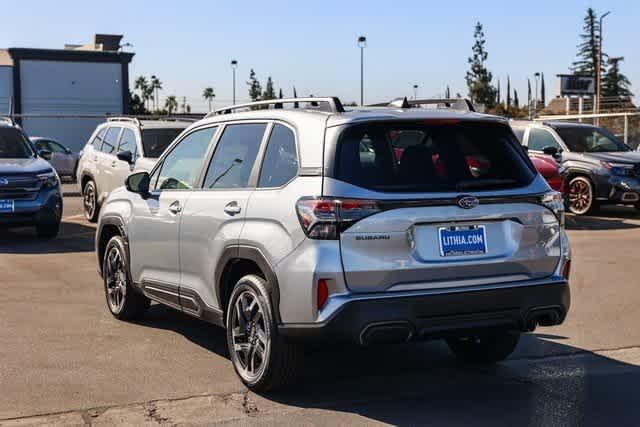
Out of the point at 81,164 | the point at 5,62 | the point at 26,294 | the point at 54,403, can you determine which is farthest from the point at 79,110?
the point at 54,403

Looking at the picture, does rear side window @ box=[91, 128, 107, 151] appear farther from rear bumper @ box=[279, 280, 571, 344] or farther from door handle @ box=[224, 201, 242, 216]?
rear bumper @ box=[279, 280, 571, 344]

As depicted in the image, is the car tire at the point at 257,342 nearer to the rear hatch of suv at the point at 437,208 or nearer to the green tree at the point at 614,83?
the rear hatch of suv at the point at 437,208

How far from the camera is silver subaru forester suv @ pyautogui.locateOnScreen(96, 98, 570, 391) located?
5.44 meters

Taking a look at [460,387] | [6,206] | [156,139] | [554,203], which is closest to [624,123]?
[156,139]

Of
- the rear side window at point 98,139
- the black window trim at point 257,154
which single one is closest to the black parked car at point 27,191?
the rear side window at point 98,139

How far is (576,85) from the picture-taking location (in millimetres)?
48406

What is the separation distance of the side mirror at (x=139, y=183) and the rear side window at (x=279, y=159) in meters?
1.75

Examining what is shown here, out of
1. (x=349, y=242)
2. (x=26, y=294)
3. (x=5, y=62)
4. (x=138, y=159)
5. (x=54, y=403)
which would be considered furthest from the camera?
(x=5, y=62)

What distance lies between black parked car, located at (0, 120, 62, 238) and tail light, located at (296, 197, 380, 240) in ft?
32.3

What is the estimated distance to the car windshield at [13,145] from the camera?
15234 millimetres

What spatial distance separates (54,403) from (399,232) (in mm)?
2344

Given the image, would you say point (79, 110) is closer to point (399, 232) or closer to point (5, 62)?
point (5, 62)

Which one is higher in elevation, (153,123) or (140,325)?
(153,123)

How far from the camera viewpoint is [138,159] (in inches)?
592
